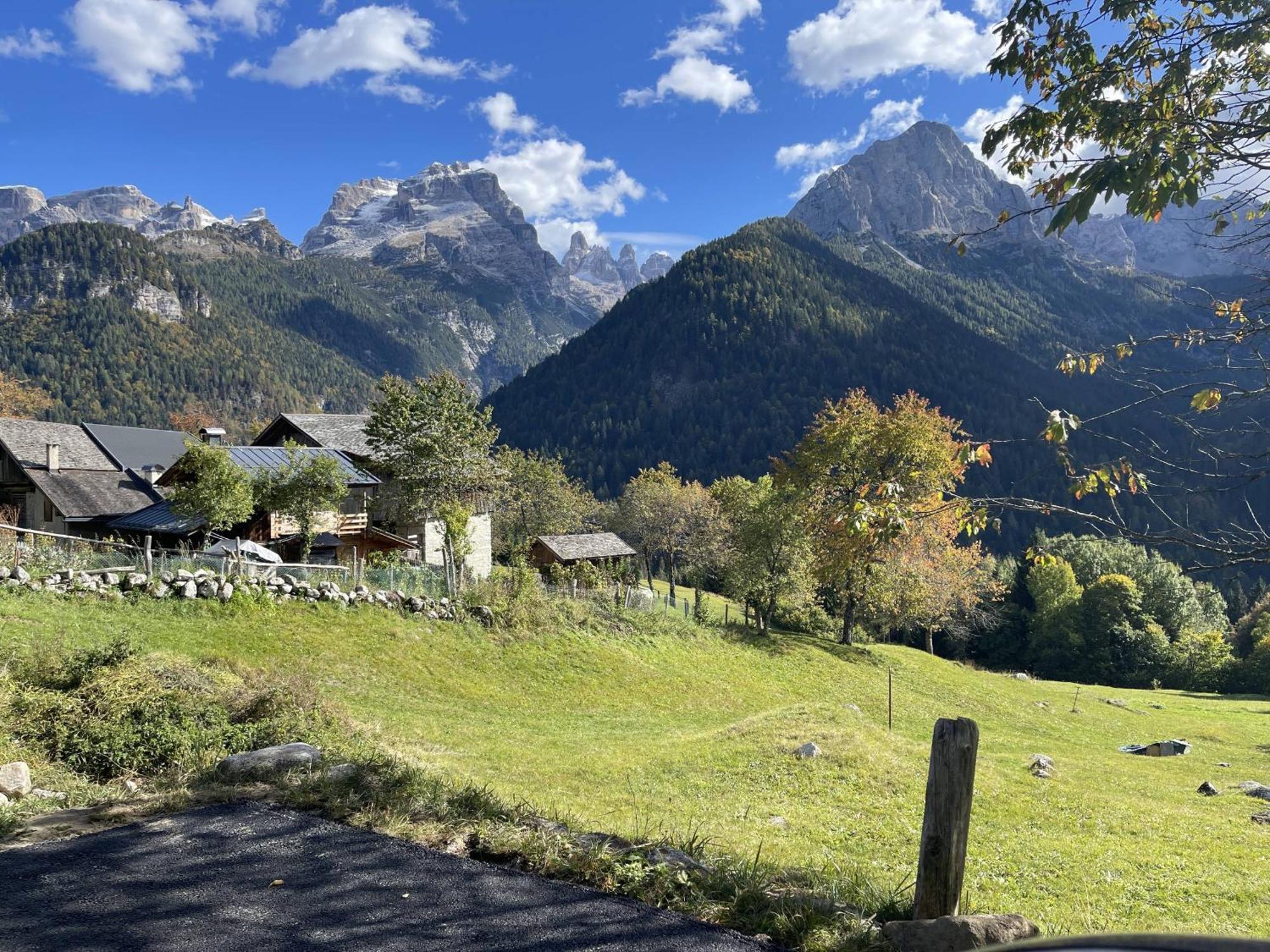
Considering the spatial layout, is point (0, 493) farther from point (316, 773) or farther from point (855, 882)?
point (855, 882)

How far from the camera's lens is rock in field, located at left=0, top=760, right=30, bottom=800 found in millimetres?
7150

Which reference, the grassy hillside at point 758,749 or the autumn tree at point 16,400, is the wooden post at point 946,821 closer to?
the grassy hillside at point 758,749

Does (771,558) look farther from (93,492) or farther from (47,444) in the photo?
(47,444)

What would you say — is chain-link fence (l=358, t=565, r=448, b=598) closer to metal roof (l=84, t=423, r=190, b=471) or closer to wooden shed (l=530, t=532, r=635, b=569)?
wooden shed (l=530, t=532, r=635, b=569)

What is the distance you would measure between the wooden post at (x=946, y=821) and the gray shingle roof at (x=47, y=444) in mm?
48055

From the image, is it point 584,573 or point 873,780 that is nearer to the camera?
point 873,780

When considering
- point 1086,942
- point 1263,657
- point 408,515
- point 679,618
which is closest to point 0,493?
point 408,515

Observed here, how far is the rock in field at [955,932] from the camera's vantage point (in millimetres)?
4676

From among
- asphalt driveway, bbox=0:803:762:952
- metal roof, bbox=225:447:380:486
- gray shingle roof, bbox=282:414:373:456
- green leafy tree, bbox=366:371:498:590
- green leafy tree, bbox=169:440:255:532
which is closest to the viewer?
asphalt driveway, bbox=0:803:762:952

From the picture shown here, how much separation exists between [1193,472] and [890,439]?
32412mm

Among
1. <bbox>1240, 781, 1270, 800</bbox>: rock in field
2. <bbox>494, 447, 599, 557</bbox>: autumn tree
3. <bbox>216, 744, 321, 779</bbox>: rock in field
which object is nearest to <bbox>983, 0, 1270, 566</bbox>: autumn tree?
<bbox>216, 744, 321, 779</bbox>: rock in field

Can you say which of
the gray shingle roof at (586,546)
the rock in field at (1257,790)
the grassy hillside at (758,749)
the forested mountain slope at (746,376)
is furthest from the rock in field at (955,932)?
the forested mountain slope at (746,376)

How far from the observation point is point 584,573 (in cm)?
3753

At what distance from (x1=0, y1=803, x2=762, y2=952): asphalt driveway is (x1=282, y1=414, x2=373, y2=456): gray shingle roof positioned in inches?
1355
